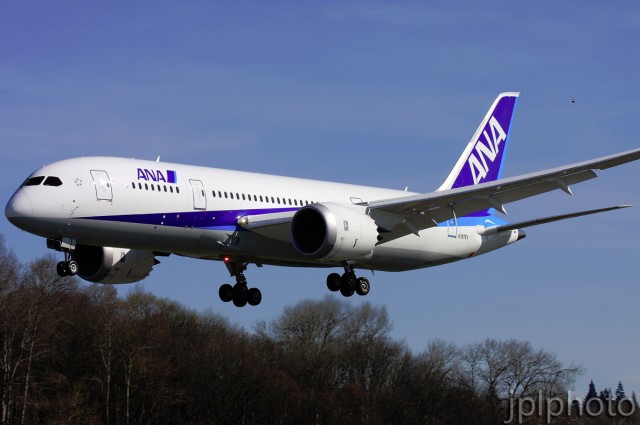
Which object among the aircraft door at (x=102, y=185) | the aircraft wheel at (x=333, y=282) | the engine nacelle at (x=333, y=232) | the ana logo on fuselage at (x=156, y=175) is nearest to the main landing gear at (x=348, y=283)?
the aircraft wheel at (x=333, y=282)

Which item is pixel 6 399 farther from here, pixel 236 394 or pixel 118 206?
pixel 118 206

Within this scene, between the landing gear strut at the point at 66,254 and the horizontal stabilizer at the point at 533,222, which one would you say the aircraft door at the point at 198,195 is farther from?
the horizontal stabilizer at the point at 533,222

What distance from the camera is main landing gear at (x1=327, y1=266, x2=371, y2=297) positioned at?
47.9 meters

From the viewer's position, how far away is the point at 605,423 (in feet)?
308

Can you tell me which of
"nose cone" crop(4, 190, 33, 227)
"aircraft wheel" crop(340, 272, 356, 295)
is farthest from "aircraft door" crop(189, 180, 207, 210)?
"aircraft wheel" crop(340, 272, 356, 295)

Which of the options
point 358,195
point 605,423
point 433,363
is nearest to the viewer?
point 358,195

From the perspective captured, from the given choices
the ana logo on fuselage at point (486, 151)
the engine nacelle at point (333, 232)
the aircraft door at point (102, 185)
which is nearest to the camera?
the aircraft door at point (102, 185)

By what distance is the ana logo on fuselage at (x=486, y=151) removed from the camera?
56.8 meters

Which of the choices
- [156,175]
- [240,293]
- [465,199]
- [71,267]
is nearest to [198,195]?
[156,175]

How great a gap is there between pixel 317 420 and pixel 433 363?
38.1ft

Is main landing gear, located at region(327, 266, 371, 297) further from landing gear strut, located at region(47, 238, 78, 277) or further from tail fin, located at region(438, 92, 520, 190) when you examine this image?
landing gear strut, located at region(47, 238, 78, 277)

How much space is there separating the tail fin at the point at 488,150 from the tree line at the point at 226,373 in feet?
60.1

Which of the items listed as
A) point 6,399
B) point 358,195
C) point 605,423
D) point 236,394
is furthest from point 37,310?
point 605,423

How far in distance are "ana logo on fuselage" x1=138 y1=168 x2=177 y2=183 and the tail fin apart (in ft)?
50.1
